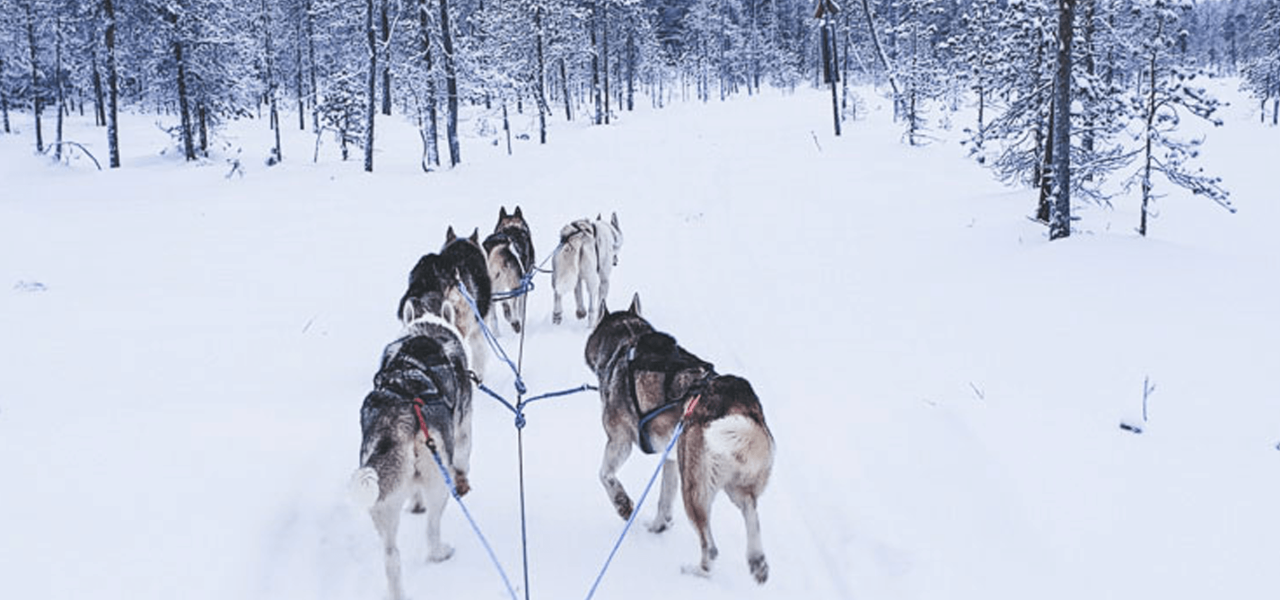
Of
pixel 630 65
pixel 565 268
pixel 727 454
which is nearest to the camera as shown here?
pixel 727 454

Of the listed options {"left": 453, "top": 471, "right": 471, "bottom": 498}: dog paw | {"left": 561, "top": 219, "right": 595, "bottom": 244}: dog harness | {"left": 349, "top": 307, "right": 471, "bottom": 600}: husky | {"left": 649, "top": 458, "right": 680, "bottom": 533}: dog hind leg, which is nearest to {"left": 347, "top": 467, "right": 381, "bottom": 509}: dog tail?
{"left": 349, "top": 307, "right": 471, "bottom": 600}: husky

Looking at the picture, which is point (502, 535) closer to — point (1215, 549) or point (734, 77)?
point (1215, 549)

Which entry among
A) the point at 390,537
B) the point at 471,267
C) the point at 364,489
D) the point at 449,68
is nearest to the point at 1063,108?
the point at 471,267

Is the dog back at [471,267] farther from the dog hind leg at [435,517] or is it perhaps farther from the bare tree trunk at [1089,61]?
the bare tree trunk at [1089,61]

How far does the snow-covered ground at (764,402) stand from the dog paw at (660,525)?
5cm

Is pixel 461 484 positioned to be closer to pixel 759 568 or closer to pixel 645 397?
pixel 645 397

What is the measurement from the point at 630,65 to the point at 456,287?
5580 cm

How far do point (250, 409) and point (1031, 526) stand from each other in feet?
21.3

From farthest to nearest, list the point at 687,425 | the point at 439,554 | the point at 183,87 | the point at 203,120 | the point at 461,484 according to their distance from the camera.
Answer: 1. the point at 203,120
2. the point at 183,87
3. the point at 461,484
4. the point at 439,554
5. the point at 687,425

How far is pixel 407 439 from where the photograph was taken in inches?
146

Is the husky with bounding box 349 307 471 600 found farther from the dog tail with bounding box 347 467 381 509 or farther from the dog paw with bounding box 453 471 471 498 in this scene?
the dog paw with bounding box 453 471 471 498

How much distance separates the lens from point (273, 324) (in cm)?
930

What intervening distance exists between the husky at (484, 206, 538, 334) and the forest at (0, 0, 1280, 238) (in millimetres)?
9192

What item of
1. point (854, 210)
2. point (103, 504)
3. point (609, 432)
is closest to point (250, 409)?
point (103, 504)
